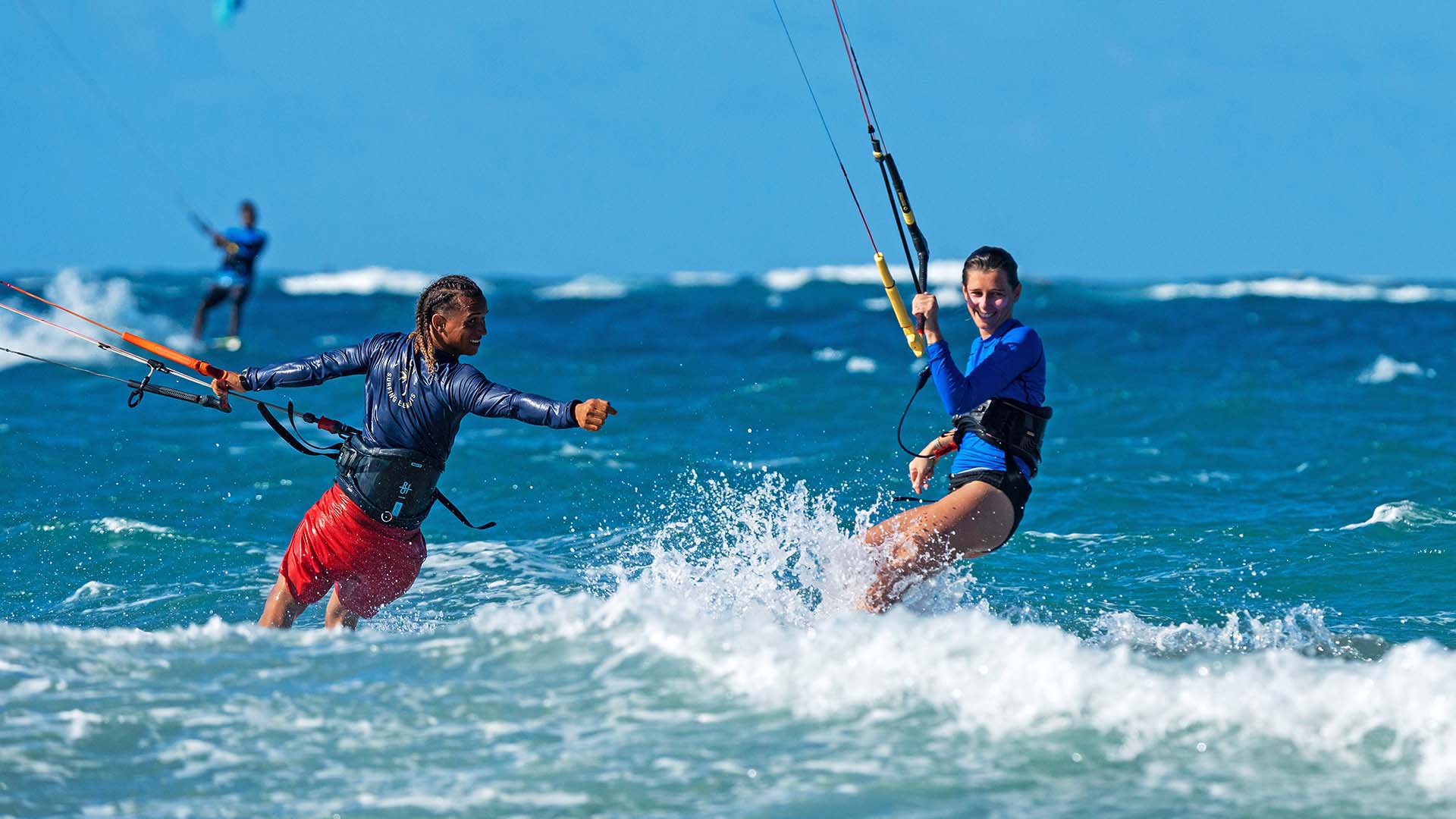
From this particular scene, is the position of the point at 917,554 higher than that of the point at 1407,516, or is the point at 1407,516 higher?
the point at 1407,516

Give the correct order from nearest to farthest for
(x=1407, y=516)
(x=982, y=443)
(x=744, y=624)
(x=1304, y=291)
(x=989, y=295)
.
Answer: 1. (x=744, y=624)
2. (x=989, y=295)
3. (x=982, y=443)
4. (x=1407, y=516)
5. (x=1304, y=291)

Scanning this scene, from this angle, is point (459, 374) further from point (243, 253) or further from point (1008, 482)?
point (243, 253)

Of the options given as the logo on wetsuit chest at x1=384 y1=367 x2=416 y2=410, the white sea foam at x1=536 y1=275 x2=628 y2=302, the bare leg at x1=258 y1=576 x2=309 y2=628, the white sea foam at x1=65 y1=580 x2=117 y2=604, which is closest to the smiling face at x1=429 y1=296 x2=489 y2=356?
the logo on wetsuit chest at x1=384 y1=367 x2=416 y2=410

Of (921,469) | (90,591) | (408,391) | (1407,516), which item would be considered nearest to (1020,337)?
(921,469)

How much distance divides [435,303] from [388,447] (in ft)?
2.06

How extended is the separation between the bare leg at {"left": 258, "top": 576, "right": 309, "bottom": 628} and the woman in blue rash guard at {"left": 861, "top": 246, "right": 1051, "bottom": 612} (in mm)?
2296

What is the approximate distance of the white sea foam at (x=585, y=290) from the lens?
4059 centimetres

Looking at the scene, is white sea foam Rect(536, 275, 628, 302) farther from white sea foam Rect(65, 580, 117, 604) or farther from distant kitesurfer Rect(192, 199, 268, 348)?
white sea foam Rect(65, 580, 117, 604)

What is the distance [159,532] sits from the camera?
9.23 m

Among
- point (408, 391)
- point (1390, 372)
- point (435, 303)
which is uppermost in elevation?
point (1390, 372)

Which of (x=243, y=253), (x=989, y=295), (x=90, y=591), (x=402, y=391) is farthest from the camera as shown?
(x=243, y=253)

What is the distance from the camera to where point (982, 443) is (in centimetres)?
563

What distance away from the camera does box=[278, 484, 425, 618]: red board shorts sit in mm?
5785

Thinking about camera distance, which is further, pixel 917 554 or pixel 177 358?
pixel 177 358
